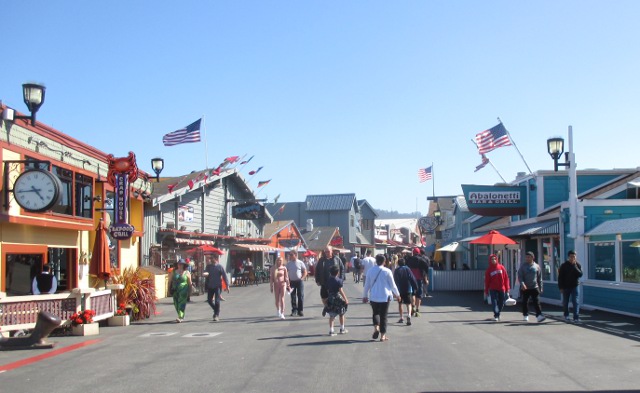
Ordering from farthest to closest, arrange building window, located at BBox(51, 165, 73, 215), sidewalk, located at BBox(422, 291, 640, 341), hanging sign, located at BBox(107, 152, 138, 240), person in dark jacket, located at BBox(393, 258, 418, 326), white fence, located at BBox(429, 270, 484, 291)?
white fence, located at BBox(429, 270, 484, 291)
hanging sign, located at BBox(107, 152, 138, 240)
building window, located at BBox(51, 165, 73, 215)
person in dark jacket, located at BBox(393, 258, 418, 326)
sidewalk, located at BBox(422, 291, 640, 341)

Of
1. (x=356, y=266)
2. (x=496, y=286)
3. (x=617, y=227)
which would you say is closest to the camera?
(x=496, y=286)

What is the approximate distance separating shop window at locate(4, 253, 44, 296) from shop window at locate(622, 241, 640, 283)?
14.4m

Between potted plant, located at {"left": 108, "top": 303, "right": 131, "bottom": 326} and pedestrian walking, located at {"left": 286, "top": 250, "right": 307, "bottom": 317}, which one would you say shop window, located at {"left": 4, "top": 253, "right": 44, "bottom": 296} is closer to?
potted plant, located at {"left": 108, "top": 303, "right": 131, "bottom": 326}

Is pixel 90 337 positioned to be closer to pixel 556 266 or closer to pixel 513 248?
pixel 556 266

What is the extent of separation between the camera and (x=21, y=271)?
15.2 m

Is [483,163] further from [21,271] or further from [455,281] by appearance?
[21,271]

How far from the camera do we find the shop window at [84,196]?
17234 millimetres

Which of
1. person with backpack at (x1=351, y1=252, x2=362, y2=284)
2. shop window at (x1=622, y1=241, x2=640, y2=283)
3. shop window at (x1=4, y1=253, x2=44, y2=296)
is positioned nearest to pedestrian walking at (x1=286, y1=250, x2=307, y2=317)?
shop window at (x1=4, y1=253, x2=44, y2=296)

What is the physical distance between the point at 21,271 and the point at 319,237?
1799 inches

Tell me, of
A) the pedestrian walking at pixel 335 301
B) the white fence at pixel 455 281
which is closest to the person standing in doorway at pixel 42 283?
the pedestrian walking at pixel 335 301

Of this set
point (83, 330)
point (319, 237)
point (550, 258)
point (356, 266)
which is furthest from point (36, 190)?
point (319, 237)

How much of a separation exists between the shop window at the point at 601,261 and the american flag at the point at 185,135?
1540cm

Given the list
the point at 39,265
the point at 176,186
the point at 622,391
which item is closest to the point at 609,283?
the point at 622,391

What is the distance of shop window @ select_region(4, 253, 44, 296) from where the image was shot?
48.3 feet
